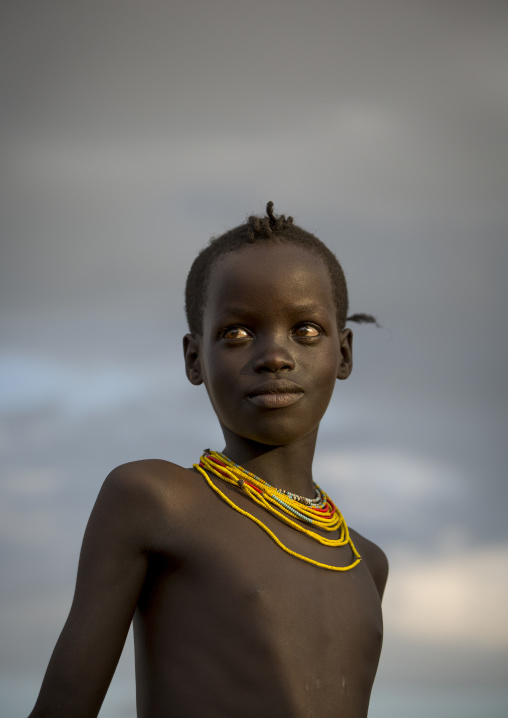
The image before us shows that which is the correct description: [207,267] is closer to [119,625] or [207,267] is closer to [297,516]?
[297,516]

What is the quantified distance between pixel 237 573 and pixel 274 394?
754 mm

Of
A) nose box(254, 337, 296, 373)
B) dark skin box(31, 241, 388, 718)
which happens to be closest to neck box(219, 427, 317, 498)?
dark skin box(31, 241, 388, 718)

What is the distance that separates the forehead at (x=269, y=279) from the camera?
12.9 ft

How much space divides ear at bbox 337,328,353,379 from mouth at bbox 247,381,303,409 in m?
Result: 0.64

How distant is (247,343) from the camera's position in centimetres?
394

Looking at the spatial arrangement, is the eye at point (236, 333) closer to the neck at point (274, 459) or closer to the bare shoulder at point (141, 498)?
the neck at point (274, 459)

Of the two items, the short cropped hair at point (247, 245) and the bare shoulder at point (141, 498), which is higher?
the short cropped hair at point (247, 245)

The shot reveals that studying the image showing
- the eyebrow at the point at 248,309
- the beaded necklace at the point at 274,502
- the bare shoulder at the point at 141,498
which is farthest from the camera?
the eyebrow at the point at 248,309

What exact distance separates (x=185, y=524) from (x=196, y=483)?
232 mm

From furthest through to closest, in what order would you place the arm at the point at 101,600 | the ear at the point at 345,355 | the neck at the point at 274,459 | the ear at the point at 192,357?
the ear at the point at 345,355 < the ear at the point at 192,357 < the neck at the point at 274,459 < the arm at the point at 101,600

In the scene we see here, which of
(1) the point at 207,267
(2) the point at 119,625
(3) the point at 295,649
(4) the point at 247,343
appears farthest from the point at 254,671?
(1) the point at 207,267

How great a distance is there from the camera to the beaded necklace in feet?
12.5

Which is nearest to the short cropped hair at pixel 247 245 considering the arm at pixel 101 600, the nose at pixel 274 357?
the nose at pixel 274 357

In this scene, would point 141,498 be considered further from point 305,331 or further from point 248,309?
point 305,331
